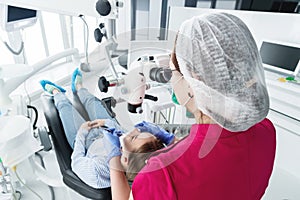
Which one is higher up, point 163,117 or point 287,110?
point 163,117

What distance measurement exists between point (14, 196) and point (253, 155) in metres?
1.46

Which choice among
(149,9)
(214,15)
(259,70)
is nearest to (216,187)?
(259,70)

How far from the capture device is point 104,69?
75 centimetres

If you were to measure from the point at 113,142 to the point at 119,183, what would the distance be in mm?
Answer: 161

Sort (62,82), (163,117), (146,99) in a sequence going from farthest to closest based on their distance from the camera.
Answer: (62,82), (163,117), (146,99)

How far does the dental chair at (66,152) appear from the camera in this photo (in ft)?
3.18

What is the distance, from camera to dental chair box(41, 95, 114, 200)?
0.97 metres

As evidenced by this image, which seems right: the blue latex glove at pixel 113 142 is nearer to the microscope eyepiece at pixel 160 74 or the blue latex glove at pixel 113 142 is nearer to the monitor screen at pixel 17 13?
the microscope eyepiece at pixel 160 74

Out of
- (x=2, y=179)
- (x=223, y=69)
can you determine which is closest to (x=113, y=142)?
(x=223, y=69)

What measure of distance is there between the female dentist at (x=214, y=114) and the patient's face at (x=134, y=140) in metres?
0.19

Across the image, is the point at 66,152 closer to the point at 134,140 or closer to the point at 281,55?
the point at 134,140

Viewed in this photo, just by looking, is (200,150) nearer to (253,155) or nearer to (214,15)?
(253,155)

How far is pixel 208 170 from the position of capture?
493 millimetres

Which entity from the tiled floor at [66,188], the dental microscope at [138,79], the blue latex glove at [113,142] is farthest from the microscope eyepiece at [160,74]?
the tiled floor at [66,188]
